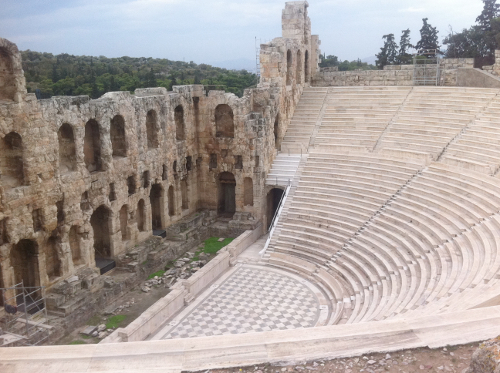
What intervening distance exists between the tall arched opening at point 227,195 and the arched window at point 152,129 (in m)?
4.30

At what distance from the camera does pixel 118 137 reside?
769 inches

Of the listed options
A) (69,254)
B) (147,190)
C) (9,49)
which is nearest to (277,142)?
(147,190)

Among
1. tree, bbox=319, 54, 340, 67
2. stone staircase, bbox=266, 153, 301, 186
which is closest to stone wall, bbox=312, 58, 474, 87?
stone staircase, bbox=266, 153, 301, 186

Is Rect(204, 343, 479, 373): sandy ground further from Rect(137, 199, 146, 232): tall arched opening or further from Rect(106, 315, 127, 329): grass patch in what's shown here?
Rect(137, 199, 146, 232): tall arched opening

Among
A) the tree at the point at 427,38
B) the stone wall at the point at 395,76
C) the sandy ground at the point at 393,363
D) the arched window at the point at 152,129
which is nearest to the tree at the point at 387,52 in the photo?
the tree at the point at 427,38

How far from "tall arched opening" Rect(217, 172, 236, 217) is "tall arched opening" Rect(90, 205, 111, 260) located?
7.23 metres

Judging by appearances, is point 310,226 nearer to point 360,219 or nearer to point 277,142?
point 360,219

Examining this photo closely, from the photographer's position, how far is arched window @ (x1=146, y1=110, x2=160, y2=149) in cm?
2117

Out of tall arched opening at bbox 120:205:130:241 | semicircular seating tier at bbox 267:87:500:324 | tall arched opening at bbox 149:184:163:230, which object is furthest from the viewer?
tall arched opening at bbox 149:184:163:230

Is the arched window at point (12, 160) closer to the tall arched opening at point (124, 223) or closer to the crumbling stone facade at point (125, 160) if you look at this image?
the crumbling stone facade at point (125, 160)

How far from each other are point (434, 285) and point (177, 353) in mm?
8121

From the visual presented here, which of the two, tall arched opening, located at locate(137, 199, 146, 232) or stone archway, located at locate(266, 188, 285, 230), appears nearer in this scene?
tall arched opening, located at locate(137, 199, 146, 232)

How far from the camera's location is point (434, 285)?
41.7ft

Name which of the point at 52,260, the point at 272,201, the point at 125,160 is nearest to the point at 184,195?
the point at 272,201
